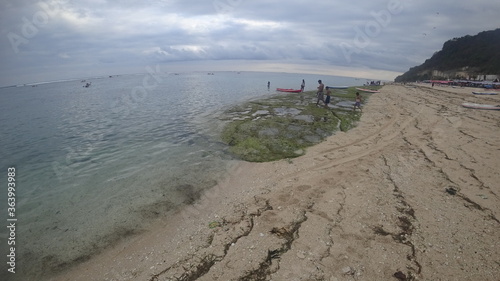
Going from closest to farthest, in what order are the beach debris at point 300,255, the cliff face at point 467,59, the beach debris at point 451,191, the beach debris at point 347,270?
1. the beach debris at point 347,270
2. the beach debris at point 300,255
3. the beach debris at point 451,191
4. the cliff face at point 467,59

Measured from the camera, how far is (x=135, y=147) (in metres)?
19.2

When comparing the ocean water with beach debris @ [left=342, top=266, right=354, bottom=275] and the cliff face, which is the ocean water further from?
the cliff face

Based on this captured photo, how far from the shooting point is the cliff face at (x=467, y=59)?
86.0 m

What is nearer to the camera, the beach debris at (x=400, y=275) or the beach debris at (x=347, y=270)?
the beach debris at (x=400, y=275)

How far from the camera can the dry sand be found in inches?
253

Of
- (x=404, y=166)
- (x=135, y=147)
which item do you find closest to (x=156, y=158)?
(x=135, y=147)

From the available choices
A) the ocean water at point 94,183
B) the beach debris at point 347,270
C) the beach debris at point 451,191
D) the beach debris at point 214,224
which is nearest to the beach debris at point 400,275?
the beach debris at point 347,270

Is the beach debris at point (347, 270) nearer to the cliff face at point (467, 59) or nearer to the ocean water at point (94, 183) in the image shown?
the ocean water at point (94, 183)

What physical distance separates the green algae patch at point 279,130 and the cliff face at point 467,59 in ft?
286

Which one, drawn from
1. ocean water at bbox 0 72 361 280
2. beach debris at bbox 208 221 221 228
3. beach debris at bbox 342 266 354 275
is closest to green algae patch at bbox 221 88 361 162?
ocean water at bbox 0 72 361 280

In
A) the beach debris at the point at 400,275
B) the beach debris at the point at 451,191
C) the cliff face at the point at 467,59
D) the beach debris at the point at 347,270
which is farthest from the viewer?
the cliff face at the point at 467,59

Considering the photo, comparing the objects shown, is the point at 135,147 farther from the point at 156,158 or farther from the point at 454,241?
the point at 454,241

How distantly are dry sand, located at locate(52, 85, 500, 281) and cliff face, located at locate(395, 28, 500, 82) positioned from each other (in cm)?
9756

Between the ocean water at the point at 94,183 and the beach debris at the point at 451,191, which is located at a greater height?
the beach debris at the point at 451,191
